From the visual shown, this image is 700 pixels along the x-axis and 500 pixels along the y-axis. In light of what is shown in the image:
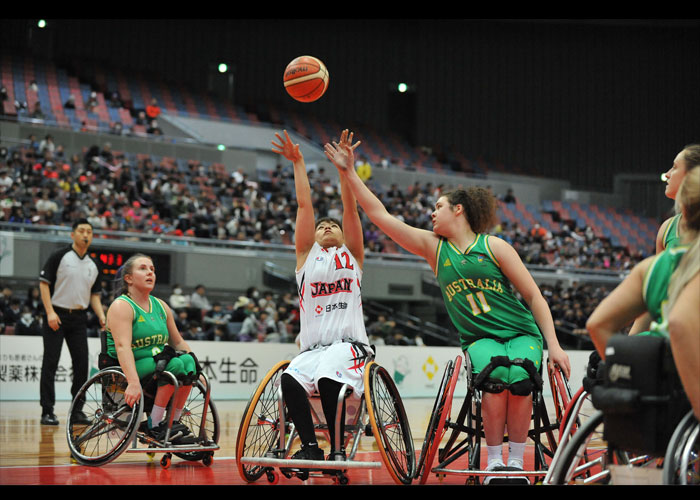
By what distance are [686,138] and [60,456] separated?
2259cm

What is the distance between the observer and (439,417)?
3455 millimetres

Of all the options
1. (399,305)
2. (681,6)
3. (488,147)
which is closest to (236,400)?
(399,305)

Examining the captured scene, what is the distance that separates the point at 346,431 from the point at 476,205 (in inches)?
47.9

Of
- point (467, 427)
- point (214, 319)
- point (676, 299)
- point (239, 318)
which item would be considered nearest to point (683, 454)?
point (676, 299)

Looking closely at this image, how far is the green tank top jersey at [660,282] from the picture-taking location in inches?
94.8

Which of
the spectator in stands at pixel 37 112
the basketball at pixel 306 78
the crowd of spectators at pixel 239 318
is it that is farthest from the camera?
the spectator in stands at pixel 37 112

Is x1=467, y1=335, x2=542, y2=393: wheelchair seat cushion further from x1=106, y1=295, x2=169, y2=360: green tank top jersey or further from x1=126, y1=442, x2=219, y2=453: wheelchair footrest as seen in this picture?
x1=106, y1=295, x2=169, y2=360: green tank top jersey

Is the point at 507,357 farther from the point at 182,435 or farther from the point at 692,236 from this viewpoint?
the point at 182,435

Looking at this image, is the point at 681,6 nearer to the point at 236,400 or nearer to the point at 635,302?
the point at 635,302

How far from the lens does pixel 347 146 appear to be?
3850mm

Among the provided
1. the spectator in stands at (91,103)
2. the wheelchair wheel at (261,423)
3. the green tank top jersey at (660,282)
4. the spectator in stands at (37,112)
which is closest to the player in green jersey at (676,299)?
the green tank top jersey at (660,282)

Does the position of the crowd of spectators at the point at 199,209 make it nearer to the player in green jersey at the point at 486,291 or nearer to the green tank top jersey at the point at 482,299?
the player in green jersey at the point at 486,291

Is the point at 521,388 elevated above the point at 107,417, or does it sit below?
above

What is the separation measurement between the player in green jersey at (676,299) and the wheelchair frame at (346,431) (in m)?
1.15
